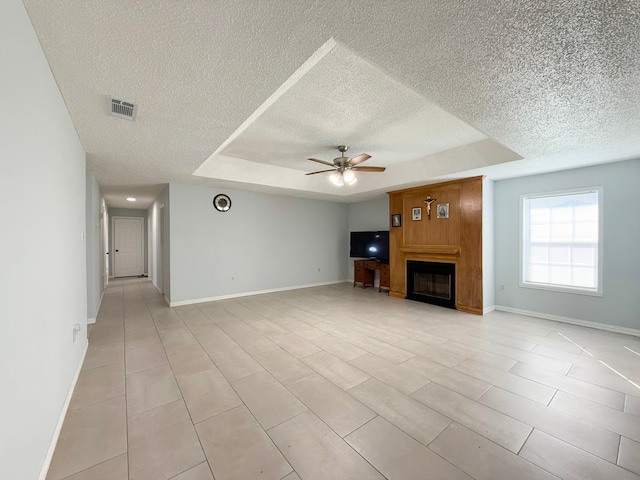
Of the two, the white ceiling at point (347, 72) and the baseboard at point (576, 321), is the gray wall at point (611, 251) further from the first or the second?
the white ceiling at point (347, 72)

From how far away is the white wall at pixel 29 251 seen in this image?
1.11m

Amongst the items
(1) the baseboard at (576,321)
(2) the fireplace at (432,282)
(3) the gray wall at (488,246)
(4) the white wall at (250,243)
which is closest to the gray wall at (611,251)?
(1) the baseboard at (576,321)

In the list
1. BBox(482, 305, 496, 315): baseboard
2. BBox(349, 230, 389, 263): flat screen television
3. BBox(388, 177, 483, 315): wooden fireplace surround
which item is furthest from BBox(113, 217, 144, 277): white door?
BBox(482, 305, 496, 315): baseboard

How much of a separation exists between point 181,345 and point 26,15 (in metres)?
3.20

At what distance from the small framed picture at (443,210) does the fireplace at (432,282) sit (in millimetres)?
977

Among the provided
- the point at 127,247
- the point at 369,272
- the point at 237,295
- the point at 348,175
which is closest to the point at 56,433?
the point at 348,175

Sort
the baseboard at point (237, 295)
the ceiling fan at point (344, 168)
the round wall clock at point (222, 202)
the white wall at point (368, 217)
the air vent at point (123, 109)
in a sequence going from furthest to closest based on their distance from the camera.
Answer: the white wall at point (368, 217) → the round wall clock at point (222, 202) → the baseboard at point (237, 295) → the ceiling fan at point (344, 168) → the air vent at point (123, 109)

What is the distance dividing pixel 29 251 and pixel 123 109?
1471 millimetres

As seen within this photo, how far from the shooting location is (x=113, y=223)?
9305 mm

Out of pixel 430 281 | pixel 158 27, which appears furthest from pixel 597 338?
pixel 158 27

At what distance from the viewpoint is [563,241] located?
438 centimetres

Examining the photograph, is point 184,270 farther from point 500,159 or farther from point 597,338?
point 597,338

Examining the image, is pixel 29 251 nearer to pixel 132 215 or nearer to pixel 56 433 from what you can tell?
pixel 56 433

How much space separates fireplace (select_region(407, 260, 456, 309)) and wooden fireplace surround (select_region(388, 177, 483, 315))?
0.37ft
